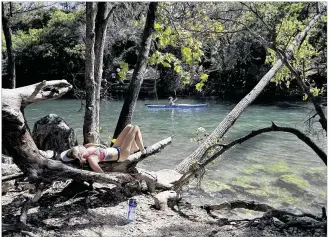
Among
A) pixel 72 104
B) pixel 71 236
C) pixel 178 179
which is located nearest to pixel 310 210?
pixel 178 179

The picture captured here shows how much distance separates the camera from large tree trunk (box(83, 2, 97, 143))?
645 centimetres

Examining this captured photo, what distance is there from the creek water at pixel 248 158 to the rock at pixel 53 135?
2777 mm

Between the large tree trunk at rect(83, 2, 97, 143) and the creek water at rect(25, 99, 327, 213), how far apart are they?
2.52 m

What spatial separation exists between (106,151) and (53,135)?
154 cm

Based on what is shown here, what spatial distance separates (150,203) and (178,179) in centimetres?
100

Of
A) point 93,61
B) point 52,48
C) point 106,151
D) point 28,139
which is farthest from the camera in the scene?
point 52,48

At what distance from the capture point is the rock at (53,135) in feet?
22.2

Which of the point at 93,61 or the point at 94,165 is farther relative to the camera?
the point at 93,61

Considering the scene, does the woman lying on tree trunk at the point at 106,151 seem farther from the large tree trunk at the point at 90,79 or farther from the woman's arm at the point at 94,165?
the large tree trunk at the point at 90,79

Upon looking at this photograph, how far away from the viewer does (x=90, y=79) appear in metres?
6.66

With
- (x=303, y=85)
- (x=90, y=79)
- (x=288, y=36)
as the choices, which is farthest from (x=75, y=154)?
(x=288, y=36)

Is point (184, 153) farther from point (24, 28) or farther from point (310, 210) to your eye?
point (24, 28)

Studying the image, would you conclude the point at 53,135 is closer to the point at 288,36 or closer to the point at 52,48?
→ the point at 288,36

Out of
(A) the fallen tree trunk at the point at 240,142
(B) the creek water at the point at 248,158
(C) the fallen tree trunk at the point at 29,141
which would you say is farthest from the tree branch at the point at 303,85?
(C) the fallen tree trunk at the point at 29,141
